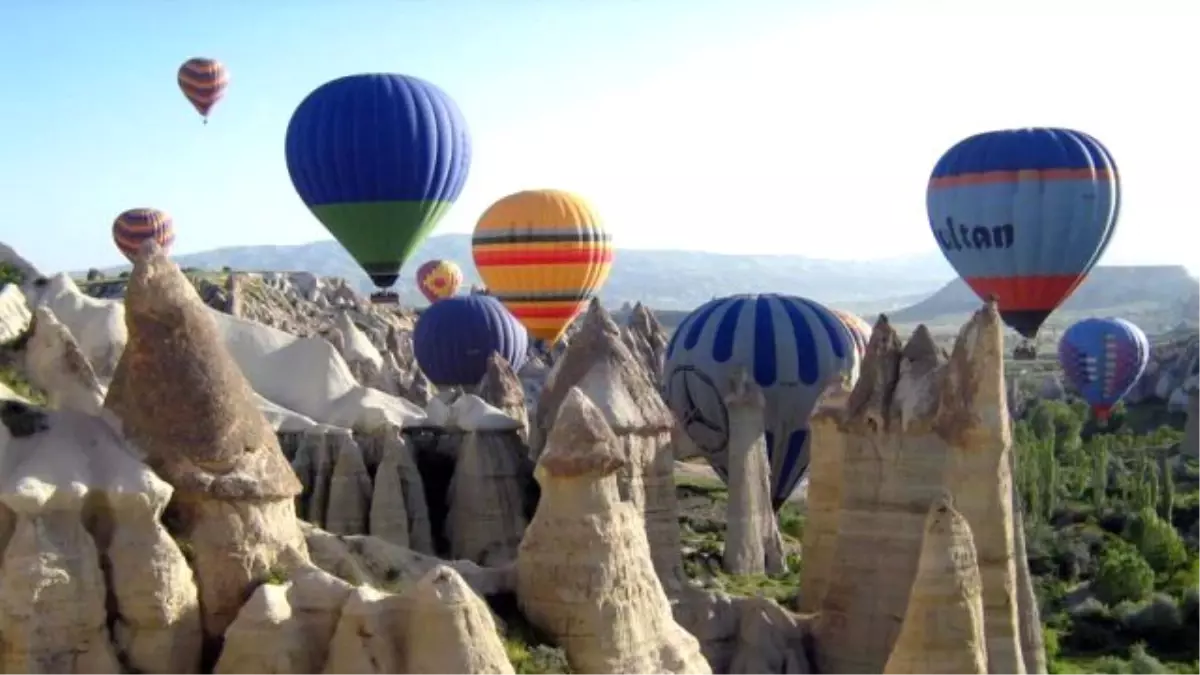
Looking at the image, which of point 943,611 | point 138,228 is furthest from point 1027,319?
point 138,228

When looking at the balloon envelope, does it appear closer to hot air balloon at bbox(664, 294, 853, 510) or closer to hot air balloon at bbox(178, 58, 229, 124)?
hot air balloon at bbox(178, 58, 229, 124)

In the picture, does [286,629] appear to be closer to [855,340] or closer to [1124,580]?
[855,340]

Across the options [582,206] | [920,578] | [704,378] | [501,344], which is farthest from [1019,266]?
[920,578]

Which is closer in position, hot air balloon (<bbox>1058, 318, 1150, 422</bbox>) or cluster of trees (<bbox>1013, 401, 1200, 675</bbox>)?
cluster of trees (<bbox>1013, 401, 1200, 675</bbox>)

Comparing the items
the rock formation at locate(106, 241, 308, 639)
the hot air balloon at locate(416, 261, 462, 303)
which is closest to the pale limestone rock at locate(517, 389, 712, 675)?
the rock formation at locate(106, 241, 308, 639)

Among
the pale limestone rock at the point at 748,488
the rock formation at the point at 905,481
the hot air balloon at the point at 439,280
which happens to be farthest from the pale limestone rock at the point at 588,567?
the hot air balloon at the point at 439,280
